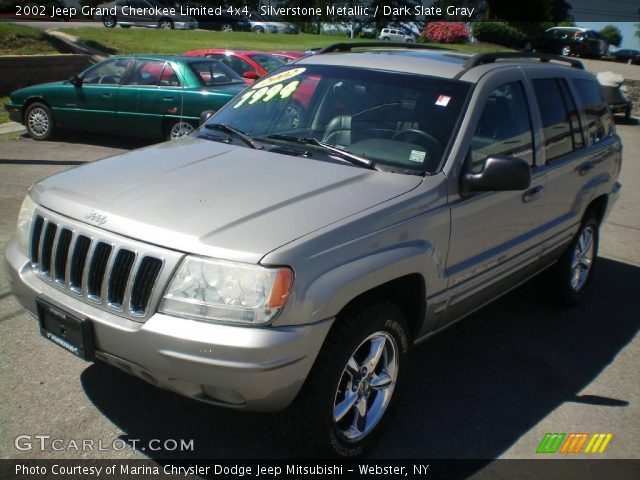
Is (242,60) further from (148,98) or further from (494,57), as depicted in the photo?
(494,57)

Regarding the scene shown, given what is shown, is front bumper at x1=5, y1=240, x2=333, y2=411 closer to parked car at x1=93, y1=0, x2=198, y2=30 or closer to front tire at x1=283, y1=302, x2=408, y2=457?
front tire at x1=283, y1=302, x2=408, y2=457

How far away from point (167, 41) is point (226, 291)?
2569 centimetres

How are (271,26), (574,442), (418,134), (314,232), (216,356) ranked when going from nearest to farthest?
(216,356)
(314,232)
(574,442)
(418,134)
(271,26)

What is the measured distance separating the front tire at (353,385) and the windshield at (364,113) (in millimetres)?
914

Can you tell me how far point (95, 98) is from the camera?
421 inches

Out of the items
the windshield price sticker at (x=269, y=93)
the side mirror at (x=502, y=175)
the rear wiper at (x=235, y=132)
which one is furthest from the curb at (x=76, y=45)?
the side mirror at (x=502, y=175)

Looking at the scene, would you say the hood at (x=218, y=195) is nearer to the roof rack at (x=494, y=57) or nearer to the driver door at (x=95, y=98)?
the roof rack at (x=494, y=57)

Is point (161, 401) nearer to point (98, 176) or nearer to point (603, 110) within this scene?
point (98, 176)

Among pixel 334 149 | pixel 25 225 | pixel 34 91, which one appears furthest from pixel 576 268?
pixel 34 91

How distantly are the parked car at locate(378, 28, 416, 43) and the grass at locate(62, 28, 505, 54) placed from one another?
38.0 ft

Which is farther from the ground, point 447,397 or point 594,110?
point 594,110

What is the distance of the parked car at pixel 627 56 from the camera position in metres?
46.1

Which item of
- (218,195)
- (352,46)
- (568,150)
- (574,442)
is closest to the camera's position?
(218,195)

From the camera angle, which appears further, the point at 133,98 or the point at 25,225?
the point at 133,98
